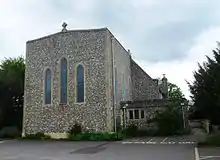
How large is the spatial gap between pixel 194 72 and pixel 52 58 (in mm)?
14306

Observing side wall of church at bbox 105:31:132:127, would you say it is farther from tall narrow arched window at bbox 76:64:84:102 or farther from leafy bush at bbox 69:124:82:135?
leafy bush at bbox 69:124:82:135

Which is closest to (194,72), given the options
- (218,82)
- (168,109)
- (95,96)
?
(168,109)

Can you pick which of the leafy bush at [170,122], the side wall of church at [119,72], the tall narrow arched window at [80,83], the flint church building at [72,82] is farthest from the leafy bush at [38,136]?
the leafy bush at [170,122]

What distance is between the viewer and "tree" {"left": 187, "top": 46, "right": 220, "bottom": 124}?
22047mm

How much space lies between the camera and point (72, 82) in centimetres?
3309

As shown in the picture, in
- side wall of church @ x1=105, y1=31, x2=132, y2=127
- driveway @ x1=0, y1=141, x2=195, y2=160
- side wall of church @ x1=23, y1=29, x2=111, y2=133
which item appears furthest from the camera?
side wall of church @ x1=105, y1=31, x2=132, y2=127

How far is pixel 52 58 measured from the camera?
3459 cm

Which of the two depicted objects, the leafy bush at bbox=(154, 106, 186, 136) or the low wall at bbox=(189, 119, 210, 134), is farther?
the low wall at bbox=(189, 119, 210, 134)

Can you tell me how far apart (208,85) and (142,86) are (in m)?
17.0

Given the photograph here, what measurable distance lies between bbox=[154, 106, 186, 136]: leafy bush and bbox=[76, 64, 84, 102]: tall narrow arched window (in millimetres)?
7600

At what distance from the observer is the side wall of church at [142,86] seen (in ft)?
134

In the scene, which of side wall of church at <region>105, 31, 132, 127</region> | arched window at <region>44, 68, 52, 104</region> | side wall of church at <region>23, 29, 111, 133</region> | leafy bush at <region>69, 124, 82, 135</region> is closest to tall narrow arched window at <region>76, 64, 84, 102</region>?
side wall of church at <region>23, 29, 111, 133</region>

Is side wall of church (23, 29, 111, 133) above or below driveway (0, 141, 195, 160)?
above

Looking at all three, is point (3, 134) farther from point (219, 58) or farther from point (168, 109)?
point (219, 58)
